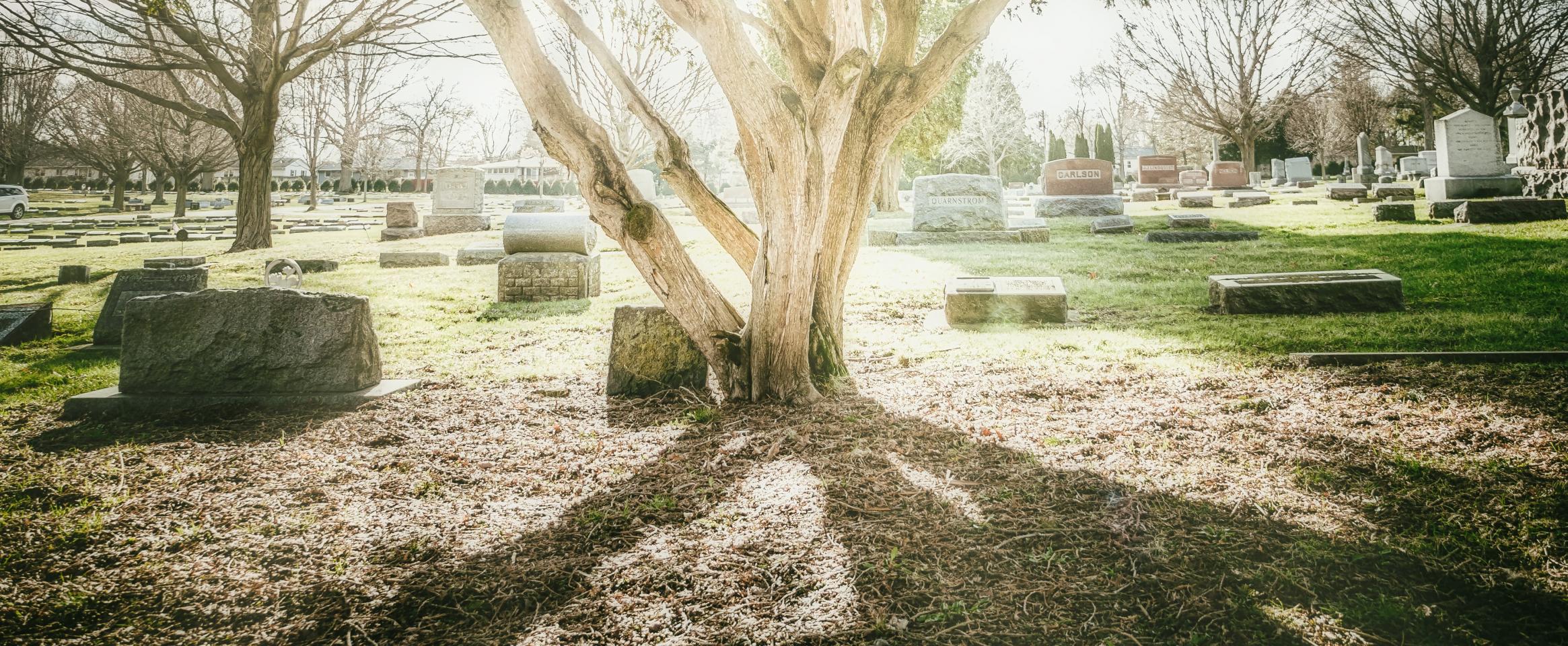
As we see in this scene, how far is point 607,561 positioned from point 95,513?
7.45 ft

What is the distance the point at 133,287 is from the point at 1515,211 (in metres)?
18.2

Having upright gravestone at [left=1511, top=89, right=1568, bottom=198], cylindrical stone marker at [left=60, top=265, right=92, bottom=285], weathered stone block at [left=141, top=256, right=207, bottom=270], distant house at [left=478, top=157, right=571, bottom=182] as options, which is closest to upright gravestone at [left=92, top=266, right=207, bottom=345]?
weathered stone block at [left=141, top=256, right=207, bottom=270]

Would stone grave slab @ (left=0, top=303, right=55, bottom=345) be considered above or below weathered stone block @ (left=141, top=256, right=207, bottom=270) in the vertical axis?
below

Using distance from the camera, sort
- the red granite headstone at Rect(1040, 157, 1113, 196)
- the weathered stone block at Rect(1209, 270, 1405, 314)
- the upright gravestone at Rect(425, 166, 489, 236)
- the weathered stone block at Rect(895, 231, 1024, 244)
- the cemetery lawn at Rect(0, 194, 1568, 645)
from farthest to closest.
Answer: the red granite headstone at Rect(1040, 157, 1113, 196) → the upright gravestone at Rect(425, 166, 489, 236) → the weathered stone block at Rect(895, 231, 1024, 244) → the weathered stone block at Rect(1209, 270, 1405, 314) → the cemetery lawn at Rect(0, 194, 1568, 645)

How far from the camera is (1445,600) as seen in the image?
2.19 m

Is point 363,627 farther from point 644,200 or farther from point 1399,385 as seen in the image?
point 1399,385

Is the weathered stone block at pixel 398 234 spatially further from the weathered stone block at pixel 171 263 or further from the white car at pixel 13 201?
the white car at pixel 13 201

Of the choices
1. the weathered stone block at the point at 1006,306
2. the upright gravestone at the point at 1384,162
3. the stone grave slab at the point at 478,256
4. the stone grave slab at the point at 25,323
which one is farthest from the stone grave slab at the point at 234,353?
the upright gravestone at the point at 1384,162

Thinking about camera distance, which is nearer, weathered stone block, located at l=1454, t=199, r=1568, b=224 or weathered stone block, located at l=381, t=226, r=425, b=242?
weathered stone block, located at l=1454, t=199, r=1568, b=224

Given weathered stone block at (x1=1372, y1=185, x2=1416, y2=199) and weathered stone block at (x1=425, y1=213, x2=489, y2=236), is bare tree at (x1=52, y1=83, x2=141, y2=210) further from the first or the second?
weathered stone block at (x1=1372, y1=185, x2=1416, y2=199)

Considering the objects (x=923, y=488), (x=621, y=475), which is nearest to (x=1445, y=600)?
(x=923, y=488)

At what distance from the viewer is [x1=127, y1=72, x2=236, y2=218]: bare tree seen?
29453 millimetres

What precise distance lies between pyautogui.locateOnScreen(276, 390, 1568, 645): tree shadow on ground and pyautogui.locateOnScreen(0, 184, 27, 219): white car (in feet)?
138

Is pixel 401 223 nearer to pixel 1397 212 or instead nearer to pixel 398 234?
pixel 398 234
